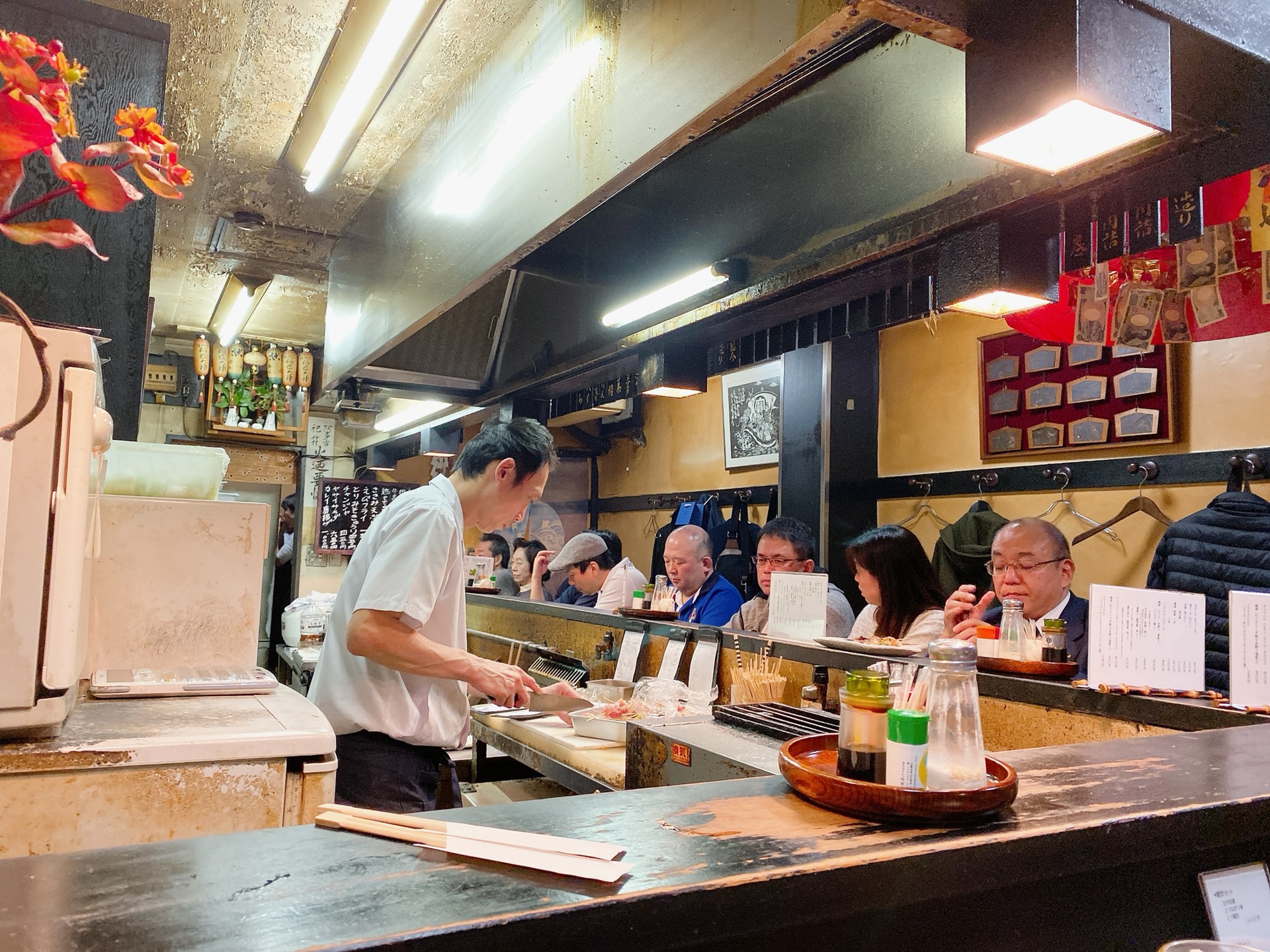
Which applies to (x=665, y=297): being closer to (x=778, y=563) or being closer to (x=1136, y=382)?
(x=778, y=563)

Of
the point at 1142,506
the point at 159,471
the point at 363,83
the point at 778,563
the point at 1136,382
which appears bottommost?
the point at 778,563

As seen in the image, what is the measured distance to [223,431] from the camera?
900cm

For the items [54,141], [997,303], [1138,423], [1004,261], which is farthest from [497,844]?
[1138,423]

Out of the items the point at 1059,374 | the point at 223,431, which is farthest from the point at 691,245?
the point at 223,431

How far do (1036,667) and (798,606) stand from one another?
40.6 inches

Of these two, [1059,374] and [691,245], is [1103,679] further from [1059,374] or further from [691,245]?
[1059,374]

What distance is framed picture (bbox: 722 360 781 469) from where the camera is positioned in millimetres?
6699

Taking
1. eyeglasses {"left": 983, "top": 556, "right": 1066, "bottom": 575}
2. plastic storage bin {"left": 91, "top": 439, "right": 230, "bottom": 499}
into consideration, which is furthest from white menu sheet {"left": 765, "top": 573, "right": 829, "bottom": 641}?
plastic storage bin {"left": 91, "top": 439, "right": 230, "bottom": 499}

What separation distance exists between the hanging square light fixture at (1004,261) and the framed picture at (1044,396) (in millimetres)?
2853

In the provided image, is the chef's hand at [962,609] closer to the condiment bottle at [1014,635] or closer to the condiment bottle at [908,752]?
the condiment bottle at [1014,635]

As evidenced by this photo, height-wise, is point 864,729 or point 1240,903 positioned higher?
point 864,729

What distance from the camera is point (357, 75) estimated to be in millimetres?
2820

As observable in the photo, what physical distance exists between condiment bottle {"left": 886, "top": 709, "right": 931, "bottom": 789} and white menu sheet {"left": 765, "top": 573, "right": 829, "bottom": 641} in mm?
1904

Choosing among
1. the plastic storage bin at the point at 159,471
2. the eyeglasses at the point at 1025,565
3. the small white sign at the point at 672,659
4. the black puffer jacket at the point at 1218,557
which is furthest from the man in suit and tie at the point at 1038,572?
the plastic storage bin at the point at 159,471
